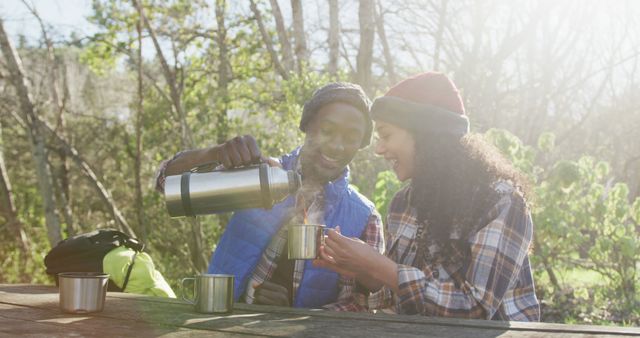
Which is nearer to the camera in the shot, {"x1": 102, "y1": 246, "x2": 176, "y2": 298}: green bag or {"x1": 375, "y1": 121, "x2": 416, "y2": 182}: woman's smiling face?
{"x1": 375, "y1": 121, "x2": 416, "y2": 182}: woman's smiling face

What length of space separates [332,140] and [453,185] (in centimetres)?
76

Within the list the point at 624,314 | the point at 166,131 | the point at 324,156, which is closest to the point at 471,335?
the point at 324,156

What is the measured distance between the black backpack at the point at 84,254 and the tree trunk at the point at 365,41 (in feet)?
23.6

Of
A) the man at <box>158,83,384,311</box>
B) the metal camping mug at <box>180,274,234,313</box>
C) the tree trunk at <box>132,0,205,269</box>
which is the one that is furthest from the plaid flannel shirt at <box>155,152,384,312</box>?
the tree trunk at <box>132,0,205,269</box>

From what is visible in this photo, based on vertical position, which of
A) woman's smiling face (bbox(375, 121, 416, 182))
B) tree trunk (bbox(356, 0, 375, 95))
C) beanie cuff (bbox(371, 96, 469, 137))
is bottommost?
woman's smiling face (bbox(375, 121, 416, 182))

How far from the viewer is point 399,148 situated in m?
2.58

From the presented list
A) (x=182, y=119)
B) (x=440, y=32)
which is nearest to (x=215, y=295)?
(x=182, y=119)

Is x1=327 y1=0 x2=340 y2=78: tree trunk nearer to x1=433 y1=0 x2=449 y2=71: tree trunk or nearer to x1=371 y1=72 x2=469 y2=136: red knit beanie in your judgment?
x1=433 y1=0 x2=449 y2=71: tree trunk

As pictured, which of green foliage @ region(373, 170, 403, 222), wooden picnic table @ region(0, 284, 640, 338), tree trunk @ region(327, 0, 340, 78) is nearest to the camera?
wooden picnic table @ region(0, 284, 640, 338)

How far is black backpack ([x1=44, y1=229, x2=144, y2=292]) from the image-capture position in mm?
3059

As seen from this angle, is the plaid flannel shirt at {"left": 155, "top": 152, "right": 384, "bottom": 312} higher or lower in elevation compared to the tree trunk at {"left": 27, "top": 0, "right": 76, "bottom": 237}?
lower

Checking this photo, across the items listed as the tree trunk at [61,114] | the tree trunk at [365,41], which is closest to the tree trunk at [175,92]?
the tree trunk at [61,114]

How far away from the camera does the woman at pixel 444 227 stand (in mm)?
2207

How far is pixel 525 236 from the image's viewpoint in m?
2.25
